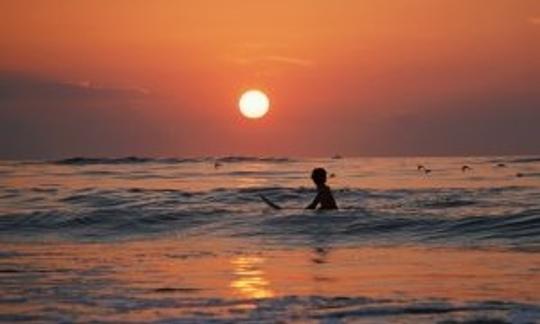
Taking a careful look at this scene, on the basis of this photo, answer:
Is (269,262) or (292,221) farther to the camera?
(292,221)

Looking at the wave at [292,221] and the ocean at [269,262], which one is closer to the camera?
the ocean at [269,262]

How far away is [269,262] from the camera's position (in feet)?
47.7

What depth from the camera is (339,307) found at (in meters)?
9.65

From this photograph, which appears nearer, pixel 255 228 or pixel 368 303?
pixel 368 303

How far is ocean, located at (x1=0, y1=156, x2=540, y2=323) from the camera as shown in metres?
9.51

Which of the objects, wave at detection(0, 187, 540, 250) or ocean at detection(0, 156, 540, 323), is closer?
ocean at detection(0, 156, 540, 323)

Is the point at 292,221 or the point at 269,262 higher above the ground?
the point at 292,221

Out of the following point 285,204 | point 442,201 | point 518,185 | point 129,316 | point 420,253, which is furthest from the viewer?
point 518,185

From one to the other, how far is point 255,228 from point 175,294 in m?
11.6

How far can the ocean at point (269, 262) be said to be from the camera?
9.51 meters

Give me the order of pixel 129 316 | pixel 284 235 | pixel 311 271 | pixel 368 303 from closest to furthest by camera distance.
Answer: pixel 129 316, pixel 368 303, pixel 311 271, pixel 284 235

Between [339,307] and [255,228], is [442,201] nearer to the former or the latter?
[255,228]

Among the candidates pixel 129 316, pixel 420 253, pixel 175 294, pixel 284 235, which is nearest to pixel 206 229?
pixel 284 235

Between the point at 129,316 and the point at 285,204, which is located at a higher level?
the point at 285,204
